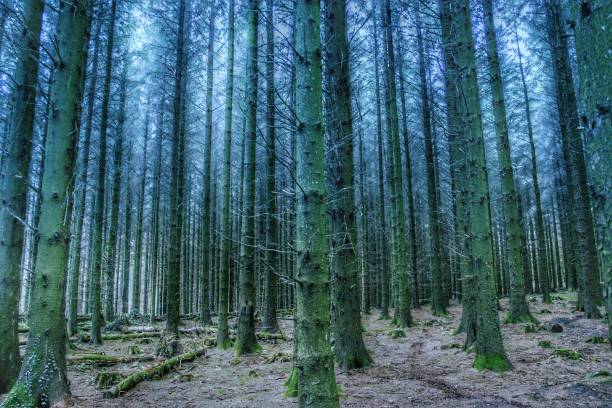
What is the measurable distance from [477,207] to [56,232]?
6.01 meters

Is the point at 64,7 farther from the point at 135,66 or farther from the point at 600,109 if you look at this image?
the point at 135,66

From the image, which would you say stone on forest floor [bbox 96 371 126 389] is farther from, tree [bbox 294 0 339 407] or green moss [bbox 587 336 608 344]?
green moss [bbox 587 336 608 344]

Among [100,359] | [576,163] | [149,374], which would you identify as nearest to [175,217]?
[100,359]

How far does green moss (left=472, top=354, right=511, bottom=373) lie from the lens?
18.9 ft

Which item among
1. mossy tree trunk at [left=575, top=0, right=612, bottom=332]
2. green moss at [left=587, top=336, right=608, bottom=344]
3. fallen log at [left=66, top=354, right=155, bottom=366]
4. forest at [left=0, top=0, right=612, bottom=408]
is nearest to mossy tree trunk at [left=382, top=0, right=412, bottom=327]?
forest at [left=0, top=0, right=612, bottom=408]

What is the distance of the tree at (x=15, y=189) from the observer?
5.07 metres

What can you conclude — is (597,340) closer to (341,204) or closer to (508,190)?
(508,190)

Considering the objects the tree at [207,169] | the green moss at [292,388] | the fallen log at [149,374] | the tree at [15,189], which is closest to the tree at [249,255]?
the fallen log at [149,374]

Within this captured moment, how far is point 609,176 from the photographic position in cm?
155

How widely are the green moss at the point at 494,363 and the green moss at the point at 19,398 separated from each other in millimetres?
5941

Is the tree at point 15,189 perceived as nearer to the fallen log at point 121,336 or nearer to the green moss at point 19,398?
the green moss at point 19,398

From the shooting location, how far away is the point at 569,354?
6.22 m

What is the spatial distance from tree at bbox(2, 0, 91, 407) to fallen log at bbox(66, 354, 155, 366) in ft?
12.8

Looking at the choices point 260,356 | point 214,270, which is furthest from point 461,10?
point 214,270
